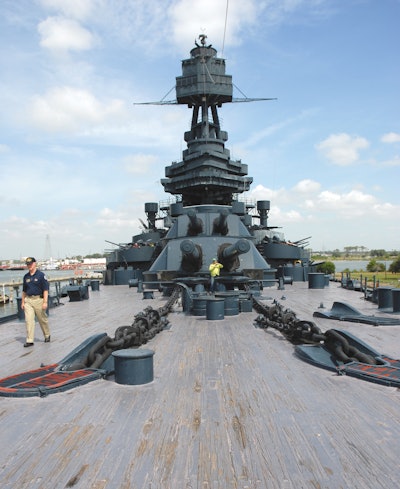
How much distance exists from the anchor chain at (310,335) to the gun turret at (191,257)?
2380 millimetres

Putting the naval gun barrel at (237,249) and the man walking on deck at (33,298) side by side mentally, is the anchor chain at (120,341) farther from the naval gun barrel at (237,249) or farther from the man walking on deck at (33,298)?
the naval gun barrel at (237,249)

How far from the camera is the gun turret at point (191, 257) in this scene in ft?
28.6

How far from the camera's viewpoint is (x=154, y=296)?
35.3ft

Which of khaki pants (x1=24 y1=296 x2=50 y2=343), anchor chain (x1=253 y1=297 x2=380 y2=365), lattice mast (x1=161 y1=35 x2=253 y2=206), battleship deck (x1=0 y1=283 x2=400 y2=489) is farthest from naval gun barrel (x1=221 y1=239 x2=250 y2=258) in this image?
lattice mast (x1=161 y1=35 x2=253 y2=206)

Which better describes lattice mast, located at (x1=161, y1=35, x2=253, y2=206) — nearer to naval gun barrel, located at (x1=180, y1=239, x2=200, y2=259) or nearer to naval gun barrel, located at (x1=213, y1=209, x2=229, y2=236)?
naval gun barrel, located at (x1=213, y1=209, x2=229, y2=236)

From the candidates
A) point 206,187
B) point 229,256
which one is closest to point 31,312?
point 229,256

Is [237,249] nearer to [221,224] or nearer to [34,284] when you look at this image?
[221,224]

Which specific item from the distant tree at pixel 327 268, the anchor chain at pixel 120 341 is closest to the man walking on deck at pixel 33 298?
the anchor chain at pixel 120 341

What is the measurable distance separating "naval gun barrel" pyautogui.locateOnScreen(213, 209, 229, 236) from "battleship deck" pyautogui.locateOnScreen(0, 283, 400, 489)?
19.9 ft

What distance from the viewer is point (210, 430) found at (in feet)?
7.95

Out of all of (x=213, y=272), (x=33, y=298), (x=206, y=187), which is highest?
(x=206, y=187)

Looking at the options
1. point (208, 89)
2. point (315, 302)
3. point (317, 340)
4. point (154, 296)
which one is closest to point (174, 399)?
point (317, 340)

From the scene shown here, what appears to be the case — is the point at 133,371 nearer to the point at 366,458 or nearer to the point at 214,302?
the point at 366,458

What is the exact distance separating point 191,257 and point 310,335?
506cm
